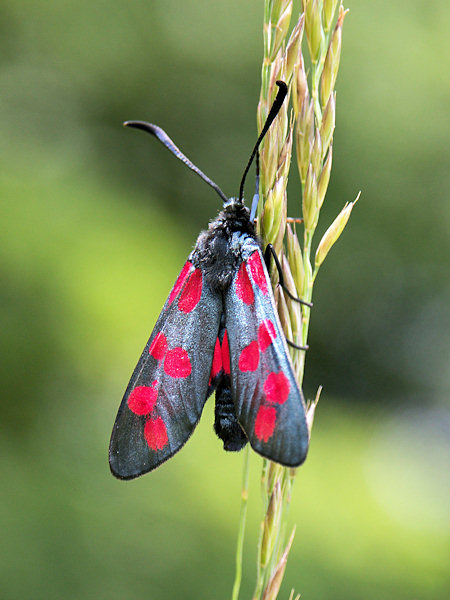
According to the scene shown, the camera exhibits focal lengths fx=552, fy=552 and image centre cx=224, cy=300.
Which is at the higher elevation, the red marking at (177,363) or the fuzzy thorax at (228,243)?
the fuzzy thorax at (228,243)

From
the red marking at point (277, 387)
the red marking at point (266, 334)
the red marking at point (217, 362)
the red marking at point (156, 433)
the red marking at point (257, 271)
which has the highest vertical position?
the red marking at point (257, 271)

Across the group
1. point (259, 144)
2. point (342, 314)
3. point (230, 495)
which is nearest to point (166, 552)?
point (230, 495)

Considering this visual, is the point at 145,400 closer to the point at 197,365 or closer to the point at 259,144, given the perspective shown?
the point at 197,365

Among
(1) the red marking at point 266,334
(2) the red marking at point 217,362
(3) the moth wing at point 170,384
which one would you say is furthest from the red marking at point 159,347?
(1) the red marking at point 266,334

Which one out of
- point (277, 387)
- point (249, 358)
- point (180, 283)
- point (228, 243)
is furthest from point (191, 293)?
point (277, 387)

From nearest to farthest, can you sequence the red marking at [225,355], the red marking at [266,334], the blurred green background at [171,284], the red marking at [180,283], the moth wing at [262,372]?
the moth wing at [262,372]
the red marking at [266,334]
the red marking at [225,355]
the red marking at [180,283]
the blurred green background at [171,284]

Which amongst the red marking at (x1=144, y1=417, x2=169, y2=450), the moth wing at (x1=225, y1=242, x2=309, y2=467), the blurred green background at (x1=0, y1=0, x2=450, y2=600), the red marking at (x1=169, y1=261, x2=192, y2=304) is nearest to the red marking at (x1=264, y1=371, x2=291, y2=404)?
the moth wing at (x1=225, y1=242, x2=309, y2=467)

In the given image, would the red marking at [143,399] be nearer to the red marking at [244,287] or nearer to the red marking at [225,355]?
the red marking at [225,355]

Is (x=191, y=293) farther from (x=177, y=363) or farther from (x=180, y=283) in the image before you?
(x=177, y=363)

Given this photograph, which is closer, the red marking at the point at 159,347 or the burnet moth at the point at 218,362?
the burnet moth at the point at 218,362
